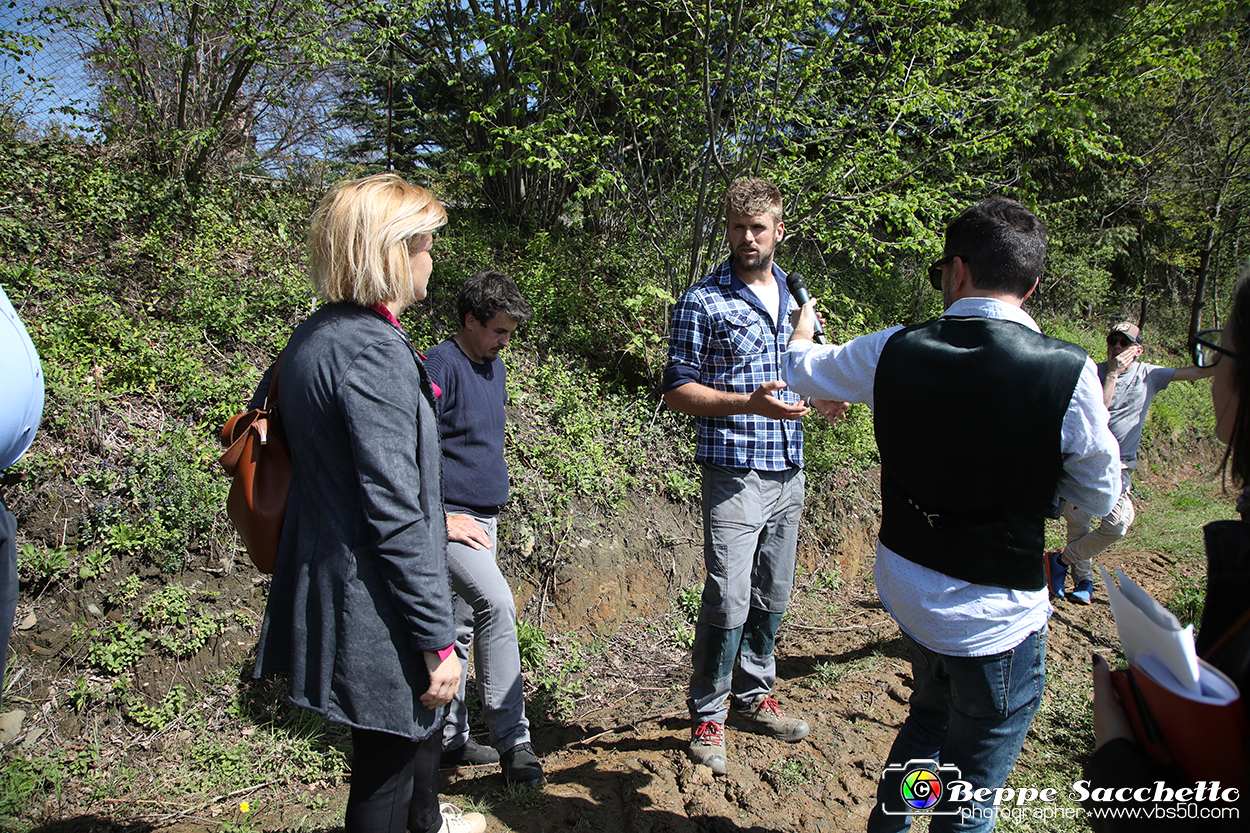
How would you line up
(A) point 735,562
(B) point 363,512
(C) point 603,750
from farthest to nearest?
(C) point 603,750
(A) point 735,562
(B) point 363,512

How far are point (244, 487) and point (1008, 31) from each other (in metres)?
Result: 7.32

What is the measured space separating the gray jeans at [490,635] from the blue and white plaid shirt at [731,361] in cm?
107

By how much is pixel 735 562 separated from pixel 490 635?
1.11 metres

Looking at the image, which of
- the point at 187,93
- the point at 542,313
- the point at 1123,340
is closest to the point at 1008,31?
the point at 1123,340

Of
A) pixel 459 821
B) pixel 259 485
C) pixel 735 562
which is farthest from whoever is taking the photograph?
pixel 735 562

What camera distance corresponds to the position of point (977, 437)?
1825mm

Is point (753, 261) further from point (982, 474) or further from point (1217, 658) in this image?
point (1217, 658)

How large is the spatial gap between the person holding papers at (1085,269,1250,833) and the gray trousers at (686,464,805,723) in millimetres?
1774

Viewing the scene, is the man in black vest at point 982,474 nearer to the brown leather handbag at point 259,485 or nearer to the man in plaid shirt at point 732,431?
the man in plaid shirt at point 732,431

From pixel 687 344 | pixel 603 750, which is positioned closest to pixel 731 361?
pixel 687 344

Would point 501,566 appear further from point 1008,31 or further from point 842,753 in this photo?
point 1008,31

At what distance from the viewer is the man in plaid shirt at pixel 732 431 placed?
3078mm

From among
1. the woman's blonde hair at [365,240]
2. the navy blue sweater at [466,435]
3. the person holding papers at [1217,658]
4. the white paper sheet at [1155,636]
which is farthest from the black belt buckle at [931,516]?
the navy blue sweater at [466,435]

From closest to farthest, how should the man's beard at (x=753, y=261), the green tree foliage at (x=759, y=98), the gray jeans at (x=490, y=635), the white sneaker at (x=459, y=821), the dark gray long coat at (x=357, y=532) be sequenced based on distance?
the dark gray long coat at (x=357, y=532)
the white sneaker at (x=459, y=821)
the gray jeans at (x=490, y=635)
the man's beard at (x=753, y=261)
the green tree foliage at (x=759, y=98)
